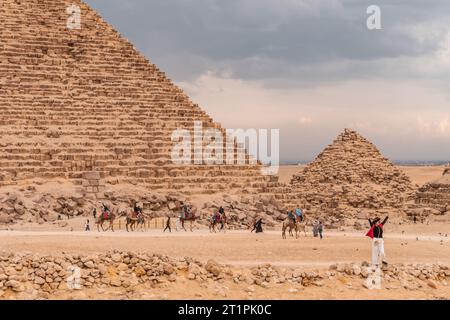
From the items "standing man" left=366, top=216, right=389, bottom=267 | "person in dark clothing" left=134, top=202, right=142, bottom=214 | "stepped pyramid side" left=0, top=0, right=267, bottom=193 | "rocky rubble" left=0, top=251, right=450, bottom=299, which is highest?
"stepped pyramid side" left=0, top=0, right=267, bottom=193

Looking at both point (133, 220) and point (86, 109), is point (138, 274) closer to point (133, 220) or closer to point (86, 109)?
point (133, 220)

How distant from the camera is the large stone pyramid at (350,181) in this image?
46.5 meters

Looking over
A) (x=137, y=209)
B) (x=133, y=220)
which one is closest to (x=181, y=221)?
(x=133, y=220)

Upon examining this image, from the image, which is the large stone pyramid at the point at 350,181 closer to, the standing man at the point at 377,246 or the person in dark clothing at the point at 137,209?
the person in dark clothing at the point at 137,209

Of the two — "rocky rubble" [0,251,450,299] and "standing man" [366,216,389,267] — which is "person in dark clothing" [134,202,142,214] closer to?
"rocky rubble" [0,251,450,299]

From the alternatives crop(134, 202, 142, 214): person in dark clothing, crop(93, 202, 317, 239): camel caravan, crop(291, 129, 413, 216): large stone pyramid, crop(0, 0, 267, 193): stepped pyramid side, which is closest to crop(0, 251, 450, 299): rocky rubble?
crop(93, 202, 317, 239): camel caravan

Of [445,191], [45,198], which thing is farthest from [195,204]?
[445,191]

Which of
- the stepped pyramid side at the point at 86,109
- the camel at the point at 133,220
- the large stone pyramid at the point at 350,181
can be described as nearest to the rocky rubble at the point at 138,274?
the camel at the point at 133,220

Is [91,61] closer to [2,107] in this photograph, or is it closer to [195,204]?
[2,107]

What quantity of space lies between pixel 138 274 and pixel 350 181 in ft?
117

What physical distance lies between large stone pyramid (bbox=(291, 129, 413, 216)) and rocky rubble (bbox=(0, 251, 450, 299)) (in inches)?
1120

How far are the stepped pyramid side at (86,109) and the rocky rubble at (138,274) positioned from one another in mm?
14811

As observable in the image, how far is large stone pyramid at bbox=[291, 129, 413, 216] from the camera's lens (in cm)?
4653

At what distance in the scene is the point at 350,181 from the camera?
4875 centimetres
